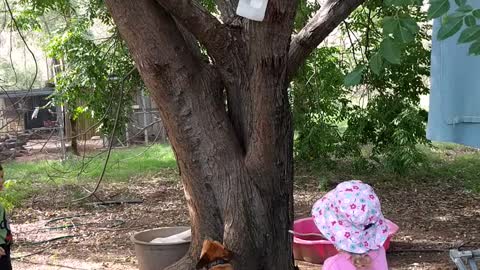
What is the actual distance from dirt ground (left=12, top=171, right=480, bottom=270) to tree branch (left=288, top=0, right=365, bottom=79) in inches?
69.0

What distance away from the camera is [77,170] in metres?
10.1

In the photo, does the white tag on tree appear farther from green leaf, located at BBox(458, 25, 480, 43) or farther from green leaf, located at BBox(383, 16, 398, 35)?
green leaf, located at BBox(458, 25, 480, 43)

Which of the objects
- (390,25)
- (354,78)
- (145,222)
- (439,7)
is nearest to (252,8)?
(354,78)

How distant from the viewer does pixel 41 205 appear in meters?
8.20

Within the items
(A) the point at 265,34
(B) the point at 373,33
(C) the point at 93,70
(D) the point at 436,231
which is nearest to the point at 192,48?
(A) the point at 265,34

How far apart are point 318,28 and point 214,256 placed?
1440 millimetres

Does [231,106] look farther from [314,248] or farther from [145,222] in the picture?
[145,222]

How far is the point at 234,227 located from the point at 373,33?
5.13 m

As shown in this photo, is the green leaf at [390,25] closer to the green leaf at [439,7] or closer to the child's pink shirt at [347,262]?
the green leaf at [439,7]

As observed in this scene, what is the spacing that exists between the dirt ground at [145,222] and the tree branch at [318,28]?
1752 millimetres

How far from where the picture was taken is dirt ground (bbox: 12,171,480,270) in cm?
553

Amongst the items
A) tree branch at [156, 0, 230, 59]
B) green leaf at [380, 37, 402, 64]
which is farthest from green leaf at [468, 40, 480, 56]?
tree branch at [156, 0, 230, 59]

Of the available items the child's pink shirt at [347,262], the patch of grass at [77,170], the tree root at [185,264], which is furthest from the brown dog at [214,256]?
the patch of grass at [77,170]

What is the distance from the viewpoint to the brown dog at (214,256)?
368 cm
